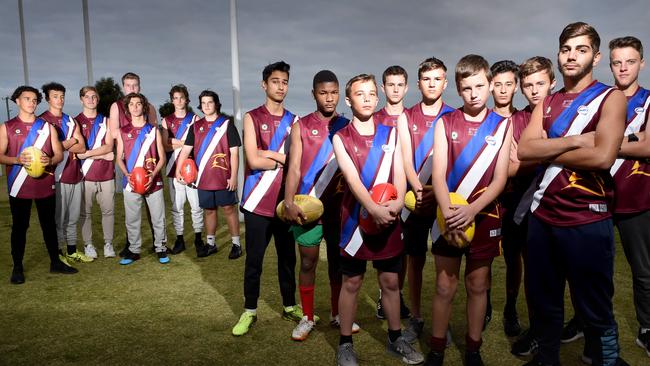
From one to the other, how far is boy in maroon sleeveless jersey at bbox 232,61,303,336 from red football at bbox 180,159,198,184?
7.74 ft

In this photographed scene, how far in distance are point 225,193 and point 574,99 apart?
14.6 feet

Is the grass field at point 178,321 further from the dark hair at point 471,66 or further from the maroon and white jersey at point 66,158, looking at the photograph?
the dark hair at point 471,66

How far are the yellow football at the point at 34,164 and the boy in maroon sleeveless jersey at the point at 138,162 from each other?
891 mm

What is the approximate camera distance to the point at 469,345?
2.89 meters

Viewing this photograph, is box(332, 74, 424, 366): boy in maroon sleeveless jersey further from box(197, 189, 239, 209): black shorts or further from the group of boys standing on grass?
box(197, 189, 239, 209): black shorts

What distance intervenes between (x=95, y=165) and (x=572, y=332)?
211 inches

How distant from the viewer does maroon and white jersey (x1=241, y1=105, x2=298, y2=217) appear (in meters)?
3.63

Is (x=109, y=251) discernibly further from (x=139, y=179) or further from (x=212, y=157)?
(x=212, y=157)

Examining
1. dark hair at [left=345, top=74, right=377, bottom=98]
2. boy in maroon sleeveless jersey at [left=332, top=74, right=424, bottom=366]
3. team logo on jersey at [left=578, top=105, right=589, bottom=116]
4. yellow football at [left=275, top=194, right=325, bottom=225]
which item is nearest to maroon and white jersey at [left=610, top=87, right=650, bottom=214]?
team logo on jersey at [left=578, top=105, right=589, bottom=116]

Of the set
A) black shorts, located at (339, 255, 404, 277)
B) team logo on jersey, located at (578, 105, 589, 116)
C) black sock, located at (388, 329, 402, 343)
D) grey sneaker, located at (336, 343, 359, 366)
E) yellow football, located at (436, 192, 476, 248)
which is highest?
team logo on jersey, located at (578, 105, 589, 116)

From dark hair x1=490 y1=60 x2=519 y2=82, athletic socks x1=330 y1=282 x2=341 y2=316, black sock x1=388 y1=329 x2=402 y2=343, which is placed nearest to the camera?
black sock x1=388 y1=329 x2=402 y2=343

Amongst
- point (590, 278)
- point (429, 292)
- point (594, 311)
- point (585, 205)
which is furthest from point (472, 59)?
point (429, 292)

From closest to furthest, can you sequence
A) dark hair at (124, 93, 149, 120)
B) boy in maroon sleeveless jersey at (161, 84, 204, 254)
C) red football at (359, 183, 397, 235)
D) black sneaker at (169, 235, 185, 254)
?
1. red football at (359, 183, 397, 235)
2. dark hair at (124, 93, 149, 120)
3. black sneaker at (169, 235, 185, 254)
4. boy in maroon sleeveless jersey at (161, 84, 204, 254)

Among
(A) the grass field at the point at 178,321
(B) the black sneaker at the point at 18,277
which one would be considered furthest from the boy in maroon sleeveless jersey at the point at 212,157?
(B) the black sneaker at the point at 18,277
